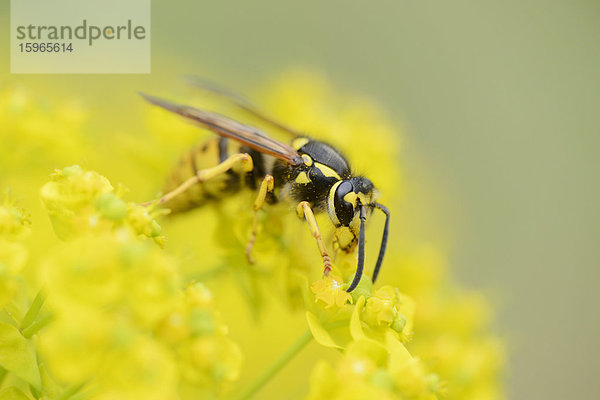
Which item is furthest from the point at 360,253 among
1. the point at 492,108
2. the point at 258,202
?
the point at 492,108

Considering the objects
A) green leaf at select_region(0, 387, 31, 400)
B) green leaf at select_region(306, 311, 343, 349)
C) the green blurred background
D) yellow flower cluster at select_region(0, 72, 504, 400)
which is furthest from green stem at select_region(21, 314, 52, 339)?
the green blurred background

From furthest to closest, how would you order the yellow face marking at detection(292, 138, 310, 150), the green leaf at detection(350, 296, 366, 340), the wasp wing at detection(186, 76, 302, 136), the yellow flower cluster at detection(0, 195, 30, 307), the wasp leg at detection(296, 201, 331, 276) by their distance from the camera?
the wasp wing at detection(186, 76, 302, 136)
the yellow face marking at detection(292, 138, 310, 150)
the wasp leg at detection(296, 201, 331, 276)
the green leaf at detection(350, 296, 366, 340)
the yellow flower cluster at detection(0, 195, 30, 307)

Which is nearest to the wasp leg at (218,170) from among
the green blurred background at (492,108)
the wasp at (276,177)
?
the wasp at (276,177)

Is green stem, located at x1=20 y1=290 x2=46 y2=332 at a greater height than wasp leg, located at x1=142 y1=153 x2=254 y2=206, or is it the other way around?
wasp leg, located at x1=142 y1=153 x2=254 y2=206

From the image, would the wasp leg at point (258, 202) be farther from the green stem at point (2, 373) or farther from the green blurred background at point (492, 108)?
the green blurred background at point (492, 108)

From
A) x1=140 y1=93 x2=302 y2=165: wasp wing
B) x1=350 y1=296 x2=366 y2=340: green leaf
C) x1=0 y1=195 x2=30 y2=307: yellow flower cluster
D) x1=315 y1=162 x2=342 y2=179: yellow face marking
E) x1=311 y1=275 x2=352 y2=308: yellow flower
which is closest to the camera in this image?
x1=0 y1=195 x2=30 y2=307: yellow flower cluster

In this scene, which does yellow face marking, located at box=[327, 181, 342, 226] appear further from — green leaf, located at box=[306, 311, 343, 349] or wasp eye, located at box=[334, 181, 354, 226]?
green leaf, located at box=[306, 311, 343, 349]

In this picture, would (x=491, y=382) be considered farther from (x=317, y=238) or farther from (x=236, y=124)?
(x=236, y=124)

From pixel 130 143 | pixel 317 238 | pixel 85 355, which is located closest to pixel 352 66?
pixel 130 143
